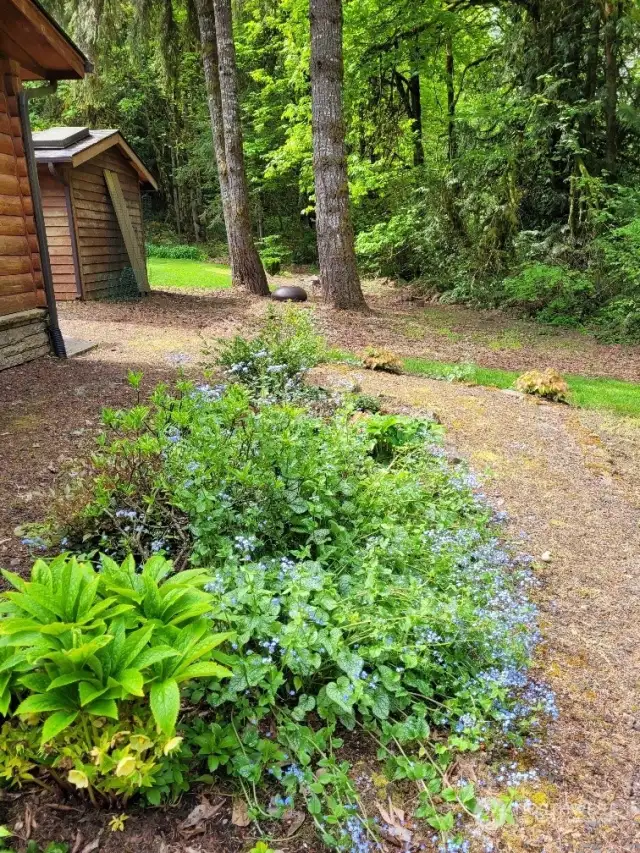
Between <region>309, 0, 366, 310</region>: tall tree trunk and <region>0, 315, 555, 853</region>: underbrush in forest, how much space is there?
6776mm

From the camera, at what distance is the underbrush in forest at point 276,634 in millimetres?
1569

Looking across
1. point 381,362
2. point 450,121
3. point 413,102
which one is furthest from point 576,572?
point 413,102

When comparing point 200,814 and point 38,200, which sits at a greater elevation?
point 38,200

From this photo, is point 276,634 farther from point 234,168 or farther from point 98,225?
point 98,225

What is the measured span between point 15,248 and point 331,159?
4.99m

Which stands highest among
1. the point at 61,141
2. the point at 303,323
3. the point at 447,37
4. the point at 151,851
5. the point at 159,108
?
the point at 159,108

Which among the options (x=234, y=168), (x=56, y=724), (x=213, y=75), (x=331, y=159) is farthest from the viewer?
(x=213, y=75)

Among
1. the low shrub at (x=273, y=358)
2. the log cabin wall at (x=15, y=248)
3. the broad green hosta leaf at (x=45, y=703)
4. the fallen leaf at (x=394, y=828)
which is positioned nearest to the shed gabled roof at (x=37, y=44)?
the log cabin wall at (x=15, y=248)

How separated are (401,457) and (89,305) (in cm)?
879

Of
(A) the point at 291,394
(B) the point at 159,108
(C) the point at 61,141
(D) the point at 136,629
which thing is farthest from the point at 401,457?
(B) the point at 159,108

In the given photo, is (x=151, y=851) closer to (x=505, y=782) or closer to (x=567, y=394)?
(x=505, y=782)

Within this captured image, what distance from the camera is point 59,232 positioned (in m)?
10.8

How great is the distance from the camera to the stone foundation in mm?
5910

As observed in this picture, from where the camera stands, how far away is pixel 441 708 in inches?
84.1
